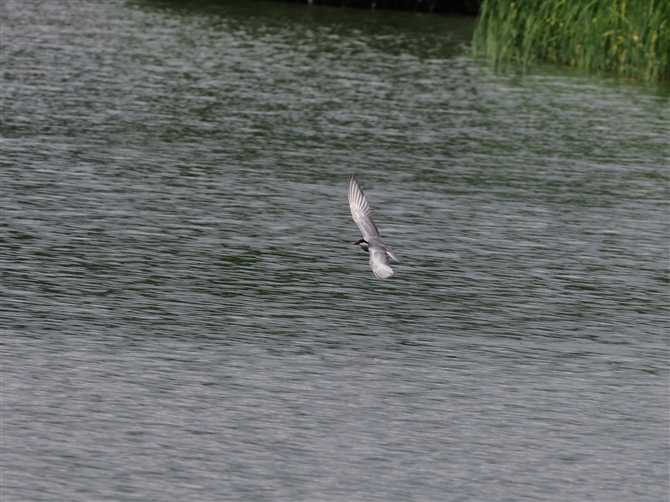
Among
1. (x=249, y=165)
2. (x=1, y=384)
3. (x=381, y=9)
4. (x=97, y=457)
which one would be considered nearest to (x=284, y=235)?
(x=249, y=165)

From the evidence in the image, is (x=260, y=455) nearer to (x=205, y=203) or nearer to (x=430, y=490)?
(x=430, y=490)

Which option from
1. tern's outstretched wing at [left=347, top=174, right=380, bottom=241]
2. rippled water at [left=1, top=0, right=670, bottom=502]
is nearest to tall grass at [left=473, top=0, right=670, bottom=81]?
rippled water at [left=1, top=0, right=670, bottom=502]

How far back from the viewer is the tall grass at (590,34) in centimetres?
2288

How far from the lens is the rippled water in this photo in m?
7.09

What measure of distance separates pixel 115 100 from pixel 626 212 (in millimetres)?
8009

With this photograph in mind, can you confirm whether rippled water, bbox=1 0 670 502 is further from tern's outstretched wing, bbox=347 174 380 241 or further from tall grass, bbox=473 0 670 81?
tall grass, bbox=473 0 670 81

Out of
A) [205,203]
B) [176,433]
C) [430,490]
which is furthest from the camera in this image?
[205,203]

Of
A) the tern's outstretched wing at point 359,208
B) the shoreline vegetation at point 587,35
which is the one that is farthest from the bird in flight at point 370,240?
the shoreline vegetation at point 587,35

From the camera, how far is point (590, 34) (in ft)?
78.3

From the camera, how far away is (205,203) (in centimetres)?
1328

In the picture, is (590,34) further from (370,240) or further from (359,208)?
(370,240)

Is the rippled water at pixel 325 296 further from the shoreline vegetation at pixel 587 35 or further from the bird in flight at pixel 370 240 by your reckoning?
the shoreline vegetation at pixel 587 35

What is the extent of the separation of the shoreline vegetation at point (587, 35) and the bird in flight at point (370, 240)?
14.6m

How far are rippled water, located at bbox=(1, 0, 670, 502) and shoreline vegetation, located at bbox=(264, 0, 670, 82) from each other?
2129mm
